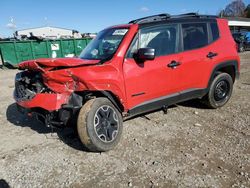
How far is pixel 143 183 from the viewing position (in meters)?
3.27

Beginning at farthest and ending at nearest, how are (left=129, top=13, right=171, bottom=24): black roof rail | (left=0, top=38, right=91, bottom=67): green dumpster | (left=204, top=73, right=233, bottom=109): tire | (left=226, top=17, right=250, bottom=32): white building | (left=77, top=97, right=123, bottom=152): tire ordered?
(left=226, top=17, right=250, bottom=32): white building → (left=0, top=38, right=91, bottom=67): green dumpster → (left=204, top=73, right=233, bottom=109): tire → (left=129, top=13, right=171, bottom=24): black roof rail → (left=77, top=97, right=123, bottom=152): tire

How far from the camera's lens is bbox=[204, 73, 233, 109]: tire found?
585cm

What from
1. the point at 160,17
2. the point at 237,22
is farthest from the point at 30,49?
the point at 237,22

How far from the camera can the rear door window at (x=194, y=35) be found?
5.18 m

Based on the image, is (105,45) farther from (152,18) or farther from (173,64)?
(173,64)

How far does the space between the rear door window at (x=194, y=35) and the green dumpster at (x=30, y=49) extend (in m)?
12.4

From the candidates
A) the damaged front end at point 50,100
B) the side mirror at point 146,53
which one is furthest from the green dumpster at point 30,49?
the side mirror at point 146,53

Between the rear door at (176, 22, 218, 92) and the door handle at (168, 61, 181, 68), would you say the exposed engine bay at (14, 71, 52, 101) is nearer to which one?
the door handle at (168, 61, 181, 68)

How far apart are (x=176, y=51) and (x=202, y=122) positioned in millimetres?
1458

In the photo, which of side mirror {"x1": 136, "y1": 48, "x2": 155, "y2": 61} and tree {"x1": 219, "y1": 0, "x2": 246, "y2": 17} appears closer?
side mirror {"x1": 136, "y1": 48, "x2": 155, "y2": 61}

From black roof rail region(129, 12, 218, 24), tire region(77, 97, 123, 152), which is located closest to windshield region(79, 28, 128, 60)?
black roof rail region(129, 12, 218, 24)

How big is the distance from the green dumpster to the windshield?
12062 mm

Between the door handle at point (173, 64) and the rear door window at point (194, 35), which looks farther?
the rear door window at point (194, 35)

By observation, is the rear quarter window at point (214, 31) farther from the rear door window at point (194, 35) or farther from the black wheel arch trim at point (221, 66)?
the black wheel arch trim at point (221, 66)
